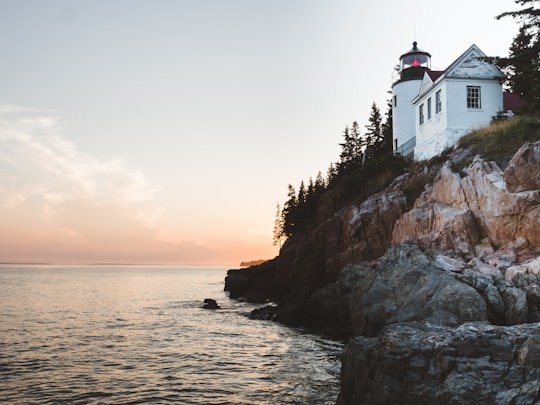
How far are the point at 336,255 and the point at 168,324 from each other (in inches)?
505

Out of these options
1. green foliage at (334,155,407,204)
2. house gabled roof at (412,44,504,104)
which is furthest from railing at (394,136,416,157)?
house gabled roof at (412,44,504,104)

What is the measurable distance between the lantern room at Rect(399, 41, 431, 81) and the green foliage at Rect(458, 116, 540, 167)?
1502cm

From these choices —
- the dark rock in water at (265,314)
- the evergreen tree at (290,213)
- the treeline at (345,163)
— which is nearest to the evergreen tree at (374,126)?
the treeline at (345,163)

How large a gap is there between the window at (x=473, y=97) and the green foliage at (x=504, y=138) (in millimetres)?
3209

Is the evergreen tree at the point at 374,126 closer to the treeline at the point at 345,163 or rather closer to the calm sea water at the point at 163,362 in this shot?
the treeline at the point at 345,163

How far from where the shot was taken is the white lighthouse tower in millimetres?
40938

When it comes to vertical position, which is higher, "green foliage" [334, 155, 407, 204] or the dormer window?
the dormer window

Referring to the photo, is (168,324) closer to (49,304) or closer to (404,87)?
(49,304)

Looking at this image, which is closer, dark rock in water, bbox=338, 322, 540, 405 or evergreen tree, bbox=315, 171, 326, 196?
dark rock in water, bbox=338, 322, 540, 405

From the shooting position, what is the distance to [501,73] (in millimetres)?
31219

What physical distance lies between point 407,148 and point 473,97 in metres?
9.34

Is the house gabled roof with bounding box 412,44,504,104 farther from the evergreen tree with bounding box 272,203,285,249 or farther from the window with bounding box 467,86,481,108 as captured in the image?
the evergreen tree with bounding box 272,203,285,249

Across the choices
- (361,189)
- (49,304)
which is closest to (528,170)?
(361,189)

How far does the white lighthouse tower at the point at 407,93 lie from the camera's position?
40938mm
